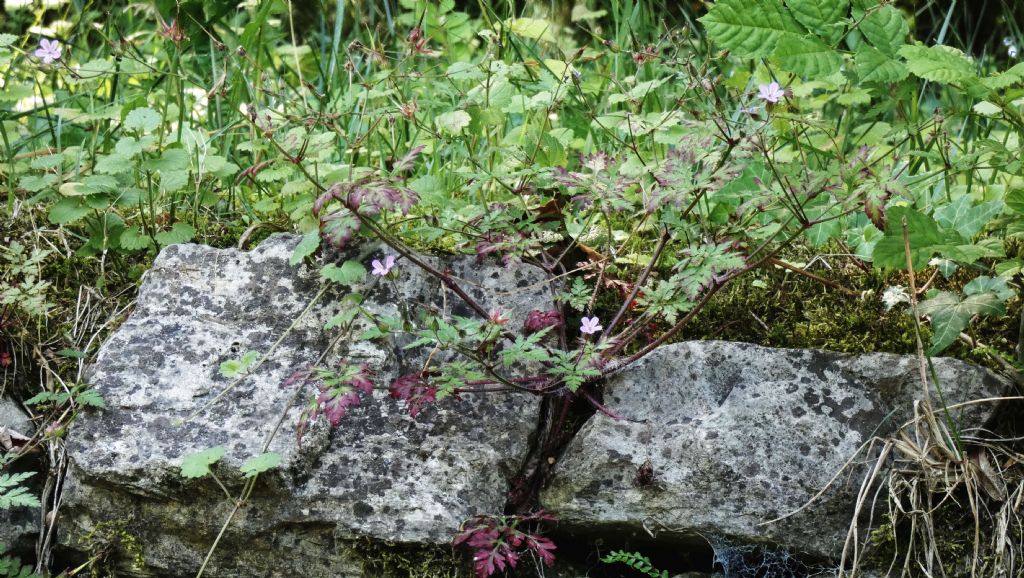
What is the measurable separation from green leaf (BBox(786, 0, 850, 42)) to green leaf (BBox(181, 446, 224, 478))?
1.52 meters

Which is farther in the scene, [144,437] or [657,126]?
[657,126]

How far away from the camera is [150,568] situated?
2000 mm

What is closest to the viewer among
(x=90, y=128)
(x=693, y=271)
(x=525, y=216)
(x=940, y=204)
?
(x=693, y=271)

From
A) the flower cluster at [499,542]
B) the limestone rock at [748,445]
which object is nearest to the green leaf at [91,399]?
the flower cluster at [499,542]

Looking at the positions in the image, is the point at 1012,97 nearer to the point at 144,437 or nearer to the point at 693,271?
the point at 693,271

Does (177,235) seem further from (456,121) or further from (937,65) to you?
(937,65)

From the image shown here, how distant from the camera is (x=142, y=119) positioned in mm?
2416

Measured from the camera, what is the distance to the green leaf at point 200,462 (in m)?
1.84

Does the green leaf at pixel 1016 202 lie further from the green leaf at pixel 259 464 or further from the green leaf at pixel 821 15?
the green leaf at pixel 259 464

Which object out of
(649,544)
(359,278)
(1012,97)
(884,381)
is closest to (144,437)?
(359,278)

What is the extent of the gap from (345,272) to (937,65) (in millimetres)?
1338

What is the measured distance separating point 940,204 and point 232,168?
1.97m

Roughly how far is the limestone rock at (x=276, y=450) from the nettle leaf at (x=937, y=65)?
944 mm

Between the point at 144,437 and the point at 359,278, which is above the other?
the point at 359,278
